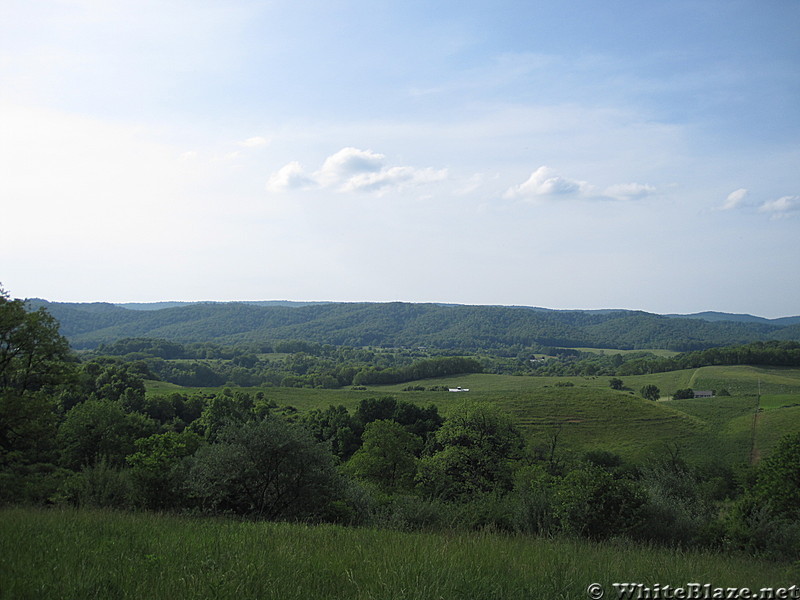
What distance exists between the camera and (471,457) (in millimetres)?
37406

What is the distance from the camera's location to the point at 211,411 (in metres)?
62.3

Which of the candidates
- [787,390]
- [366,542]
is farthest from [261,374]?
[366,542]

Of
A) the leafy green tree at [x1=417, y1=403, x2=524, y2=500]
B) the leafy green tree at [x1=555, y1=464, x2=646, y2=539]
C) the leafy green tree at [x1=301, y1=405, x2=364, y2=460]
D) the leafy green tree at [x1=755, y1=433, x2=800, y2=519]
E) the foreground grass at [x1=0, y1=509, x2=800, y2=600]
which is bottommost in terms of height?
the leafy green tree at [x1=301, y1=405, x2=364, y2=460]

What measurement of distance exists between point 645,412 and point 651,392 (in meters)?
26.2

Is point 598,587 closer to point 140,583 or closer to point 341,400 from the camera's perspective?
point 140,583

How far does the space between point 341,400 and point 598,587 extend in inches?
3509

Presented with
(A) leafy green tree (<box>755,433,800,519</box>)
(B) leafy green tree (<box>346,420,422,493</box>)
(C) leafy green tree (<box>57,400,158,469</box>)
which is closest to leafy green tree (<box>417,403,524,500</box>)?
(B) leafy green tree (<box>346,420,422,493</box>)

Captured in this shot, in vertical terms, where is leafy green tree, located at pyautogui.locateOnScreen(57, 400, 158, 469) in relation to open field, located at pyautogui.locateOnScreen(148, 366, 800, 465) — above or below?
above

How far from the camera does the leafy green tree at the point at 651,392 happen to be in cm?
9906

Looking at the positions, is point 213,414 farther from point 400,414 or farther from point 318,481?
point 318,481

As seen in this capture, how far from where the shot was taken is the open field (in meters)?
63.0

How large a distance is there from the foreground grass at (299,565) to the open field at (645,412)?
47.7 meters

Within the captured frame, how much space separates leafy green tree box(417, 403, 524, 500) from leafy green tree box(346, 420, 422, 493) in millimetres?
5401

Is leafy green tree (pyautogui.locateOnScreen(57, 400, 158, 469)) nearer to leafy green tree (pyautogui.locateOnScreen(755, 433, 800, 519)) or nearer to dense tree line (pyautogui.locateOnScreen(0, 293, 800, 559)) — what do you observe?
dense tree line (pyautogui.locateOnScreen(0, 293, 800, 559))
